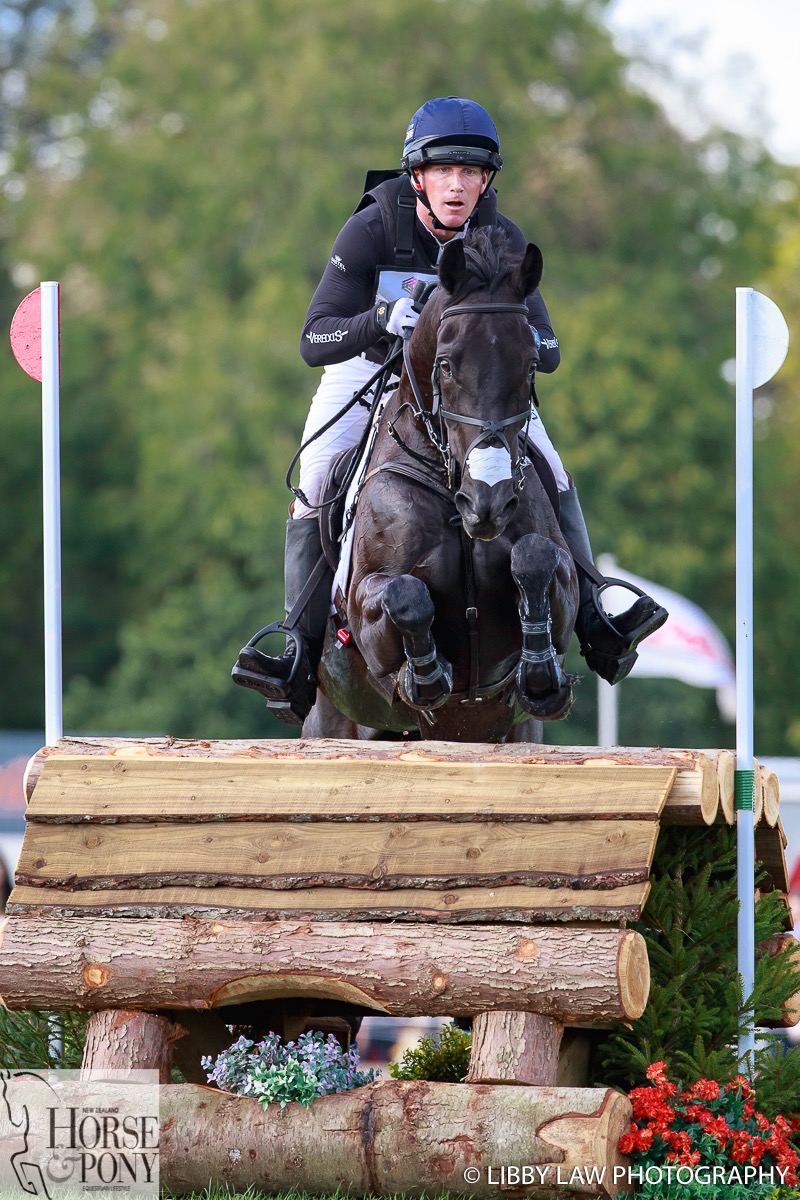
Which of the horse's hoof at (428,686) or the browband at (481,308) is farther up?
the browband at (481,308)

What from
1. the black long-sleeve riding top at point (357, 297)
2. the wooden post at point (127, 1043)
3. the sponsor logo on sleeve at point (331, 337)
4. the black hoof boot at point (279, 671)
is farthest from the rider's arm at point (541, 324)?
the wooden post at point (127, 1043)

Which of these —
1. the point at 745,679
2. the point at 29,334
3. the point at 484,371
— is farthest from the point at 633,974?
the point at 29,334

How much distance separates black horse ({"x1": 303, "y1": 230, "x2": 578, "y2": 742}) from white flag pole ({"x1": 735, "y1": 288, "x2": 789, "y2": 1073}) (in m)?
0.52

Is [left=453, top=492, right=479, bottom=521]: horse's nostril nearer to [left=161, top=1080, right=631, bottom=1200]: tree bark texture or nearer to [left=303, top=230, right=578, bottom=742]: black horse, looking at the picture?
[left=303, top=230, right=578, bottom=742]: black horse

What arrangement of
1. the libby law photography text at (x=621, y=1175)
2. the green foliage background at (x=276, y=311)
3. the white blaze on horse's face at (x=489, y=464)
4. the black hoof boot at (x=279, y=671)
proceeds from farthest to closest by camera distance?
the green foliage background at (x=276, y=311) → the black hoof boot at (x=279, y=671) → the white blaze on horse's face at (x=489, y=464) → the libby law photography text at (x=621, y=1175)

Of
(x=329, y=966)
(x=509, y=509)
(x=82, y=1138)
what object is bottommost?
(x=82, y=1138)

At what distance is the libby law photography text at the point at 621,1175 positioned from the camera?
13.2ft

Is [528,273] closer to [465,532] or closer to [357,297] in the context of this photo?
[465,532]

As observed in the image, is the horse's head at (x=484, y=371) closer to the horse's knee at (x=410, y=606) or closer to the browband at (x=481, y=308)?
the browband at (x=481, y=308)

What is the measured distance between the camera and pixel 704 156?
2561 cm

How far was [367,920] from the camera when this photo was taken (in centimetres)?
444

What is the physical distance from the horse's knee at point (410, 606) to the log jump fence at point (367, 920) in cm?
39

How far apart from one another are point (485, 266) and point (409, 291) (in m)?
0.61

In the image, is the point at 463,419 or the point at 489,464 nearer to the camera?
the point at 489,464
